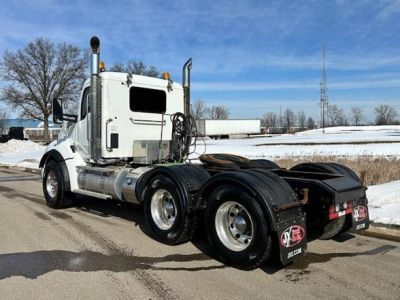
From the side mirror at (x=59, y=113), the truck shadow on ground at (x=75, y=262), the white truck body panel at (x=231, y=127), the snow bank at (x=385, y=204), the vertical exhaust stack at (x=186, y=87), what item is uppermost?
the white truck body panel at (x=231, y=127)

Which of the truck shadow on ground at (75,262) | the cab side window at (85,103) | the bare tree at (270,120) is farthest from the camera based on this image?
the bare tree at (270,120)

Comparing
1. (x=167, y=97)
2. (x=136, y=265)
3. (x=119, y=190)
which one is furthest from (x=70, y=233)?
(x=167, y=97)

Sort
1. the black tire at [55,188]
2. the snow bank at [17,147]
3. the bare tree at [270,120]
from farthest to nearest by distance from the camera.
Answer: the bare tree at [270,120]
the snow bank at [17,147]
the black tire at [55,188]

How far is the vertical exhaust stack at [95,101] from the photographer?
27.5 ft

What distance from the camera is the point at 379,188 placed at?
962 centimetres

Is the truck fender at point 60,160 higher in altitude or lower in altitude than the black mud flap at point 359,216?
higher

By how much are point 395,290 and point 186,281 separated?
7.43 ft

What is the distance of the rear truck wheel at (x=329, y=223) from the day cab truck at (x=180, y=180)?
15mm

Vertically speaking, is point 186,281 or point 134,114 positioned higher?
point 134,114

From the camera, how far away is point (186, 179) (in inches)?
248

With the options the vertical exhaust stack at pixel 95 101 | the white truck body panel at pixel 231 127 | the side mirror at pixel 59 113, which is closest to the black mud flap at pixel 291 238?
the vertical exhaust stack at pixel 95 101

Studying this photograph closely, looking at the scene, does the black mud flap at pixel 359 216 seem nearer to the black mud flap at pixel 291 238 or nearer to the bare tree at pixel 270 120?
the black mud flap at pixel 291 238

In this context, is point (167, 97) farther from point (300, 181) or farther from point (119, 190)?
point (300, 181)

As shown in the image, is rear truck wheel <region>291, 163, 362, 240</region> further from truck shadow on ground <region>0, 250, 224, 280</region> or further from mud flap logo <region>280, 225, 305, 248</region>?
truck shadow on ground <region>0, 250, 224, 280</region>
